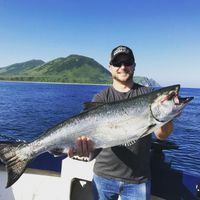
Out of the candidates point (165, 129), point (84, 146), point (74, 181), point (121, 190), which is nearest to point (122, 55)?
point (165, 129)

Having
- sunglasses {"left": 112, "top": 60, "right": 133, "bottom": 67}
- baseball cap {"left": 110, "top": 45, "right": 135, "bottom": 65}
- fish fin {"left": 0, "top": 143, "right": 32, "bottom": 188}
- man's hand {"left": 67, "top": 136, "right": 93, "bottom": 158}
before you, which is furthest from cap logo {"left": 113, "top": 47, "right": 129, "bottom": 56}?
fish fin {"left": 0, "top": 143, "right": 32, "bottom": 188}

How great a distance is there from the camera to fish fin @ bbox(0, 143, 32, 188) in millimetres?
4895


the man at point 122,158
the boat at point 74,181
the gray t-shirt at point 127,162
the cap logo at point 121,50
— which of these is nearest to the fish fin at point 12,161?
the man at point 122,158

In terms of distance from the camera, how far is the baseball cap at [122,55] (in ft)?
17.0

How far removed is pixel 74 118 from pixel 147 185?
1.41 meters

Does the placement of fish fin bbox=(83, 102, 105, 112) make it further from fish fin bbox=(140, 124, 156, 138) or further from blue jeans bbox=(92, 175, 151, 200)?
blue jeans bbox=(92, 175, 151, 200)

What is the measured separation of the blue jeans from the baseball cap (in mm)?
1757

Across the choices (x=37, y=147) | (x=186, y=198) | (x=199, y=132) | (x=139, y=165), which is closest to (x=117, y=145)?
(x=139, y=165)

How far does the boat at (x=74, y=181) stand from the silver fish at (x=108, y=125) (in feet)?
5.39

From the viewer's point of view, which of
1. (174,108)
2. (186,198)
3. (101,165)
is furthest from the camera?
Answer: (186,198)

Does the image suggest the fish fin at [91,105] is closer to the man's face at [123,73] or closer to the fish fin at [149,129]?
the man's face at [123,73]

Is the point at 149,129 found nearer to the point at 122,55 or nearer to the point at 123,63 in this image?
the point at 123,63

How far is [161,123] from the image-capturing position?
448 cm

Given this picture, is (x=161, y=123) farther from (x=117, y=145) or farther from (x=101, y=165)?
(x=101, y=165)
